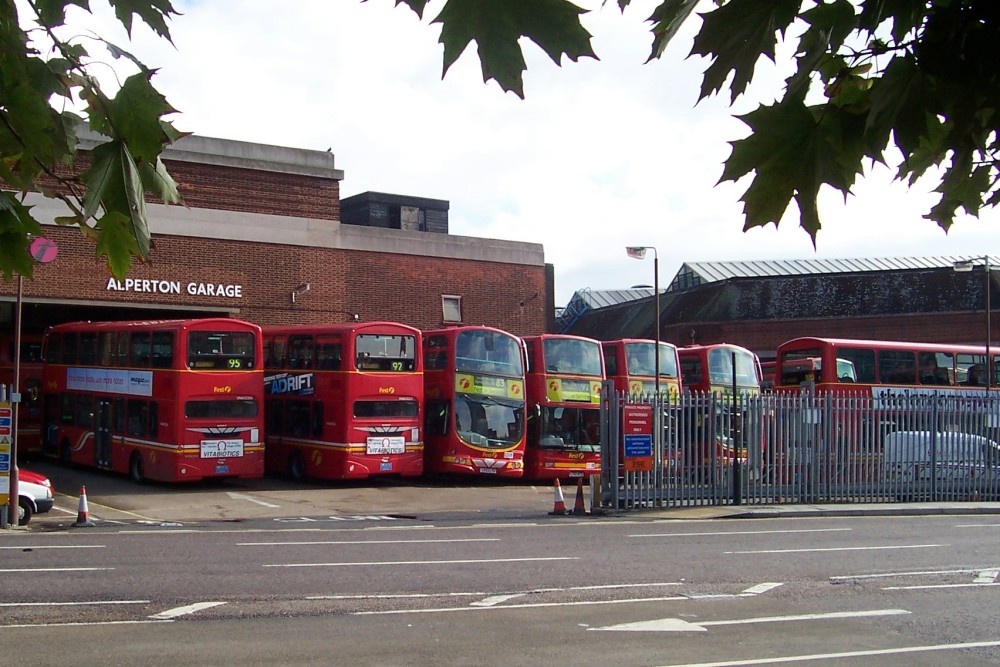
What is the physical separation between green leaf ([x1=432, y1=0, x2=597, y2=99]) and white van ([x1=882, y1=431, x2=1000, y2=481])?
2323cm

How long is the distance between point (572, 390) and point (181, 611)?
19.8m

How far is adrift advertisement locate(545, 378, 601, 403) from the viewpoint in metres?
29.0

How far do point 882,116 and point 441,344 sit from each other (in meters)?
25.8

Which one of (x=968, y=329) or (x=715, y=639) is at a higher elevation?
(x=968, y=329)

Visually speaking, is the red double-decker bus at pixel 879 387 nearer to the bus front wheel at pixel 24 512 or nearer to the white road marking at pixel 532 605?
the white road marking at pixel 532 605

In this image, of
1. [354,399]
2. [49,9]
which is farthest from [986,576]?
[354,399]

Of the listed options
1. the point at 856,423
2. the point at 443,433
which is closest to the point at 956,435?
the point at 856,423

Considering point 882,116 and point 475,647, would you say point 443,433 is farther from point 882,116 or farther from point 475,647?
point 882,116

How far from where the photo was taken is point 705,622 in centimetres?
964

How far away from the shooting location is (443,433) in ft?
92.7

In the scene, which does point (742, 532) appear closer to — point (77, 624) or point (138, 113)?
point (77, 624)

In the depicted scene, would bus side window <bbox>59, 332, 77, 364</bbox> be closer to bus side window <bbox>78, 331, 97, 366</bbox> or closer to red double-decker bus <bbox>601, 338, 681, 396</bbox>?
bus side window <bbox>78, 331, 97, 366</bbox>

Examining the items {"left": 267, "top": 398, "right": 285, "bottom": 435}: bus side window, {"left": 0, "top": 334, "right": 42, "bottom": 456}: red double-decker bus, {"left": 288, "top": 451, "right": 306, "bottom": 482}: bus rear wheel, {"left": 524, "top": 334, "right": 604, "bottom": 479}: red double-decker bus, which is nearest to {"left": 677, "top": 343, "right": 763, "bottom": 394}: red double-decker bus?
{"left": 524, "top": 334, "right": 604, "bottom": 479}: red double-decker bus

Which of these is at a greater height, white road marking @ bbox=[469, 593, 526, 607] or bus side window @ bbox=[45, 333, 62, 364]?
bus side window @ bbox=[45, 333, 62, 364]
